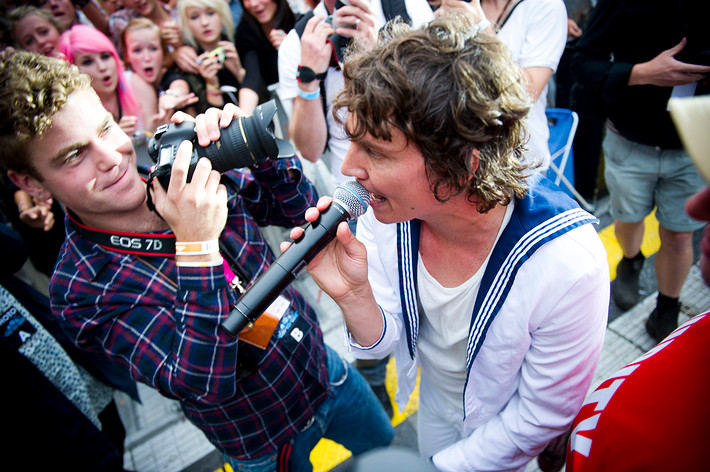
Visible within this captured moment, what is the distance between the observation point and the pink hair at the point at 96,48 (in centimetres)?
342

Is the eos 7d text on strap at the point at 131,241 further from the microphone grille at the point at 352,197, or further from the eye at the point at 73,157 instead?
the microphone grille at the point at 352,197

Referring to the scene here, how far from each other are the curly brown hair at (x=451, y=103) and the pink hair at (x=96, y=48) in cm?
298

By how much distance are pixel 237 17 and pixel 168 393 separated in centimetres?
410

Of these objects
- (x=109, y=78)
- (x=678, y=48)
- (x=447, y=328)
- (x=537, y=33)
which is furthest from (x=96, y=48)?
(x=678, y=48)

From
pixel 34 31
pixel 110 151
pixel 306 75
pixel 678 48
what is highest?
pixel 34 31

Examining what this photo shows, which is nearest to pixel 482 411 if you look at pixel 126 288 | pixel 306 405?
pixel 306 405

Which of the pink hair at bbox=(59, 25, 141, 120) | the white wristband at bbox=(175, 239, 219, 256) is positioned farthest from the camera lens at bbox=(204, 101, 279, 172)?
the pink hair at bbox=(59, 25, 141, 120)

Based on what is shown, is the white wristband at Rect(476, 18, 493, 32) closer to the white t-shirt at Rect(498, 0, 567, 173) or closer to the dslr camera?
the white t-shirt at Rect(498, 0, 567, 173)

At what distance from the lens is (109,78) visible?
345 cm

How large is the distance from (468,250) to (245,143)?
0.90 metres

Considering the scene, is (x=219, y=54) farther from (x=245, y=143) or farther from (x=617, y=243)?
(x=617, y=243)

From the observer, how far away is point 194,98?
337 cm

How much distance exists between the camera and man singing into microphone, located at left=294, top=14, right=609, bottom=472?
3.98 feet

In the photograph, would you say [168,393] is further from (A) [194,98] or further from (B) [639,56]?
(B) [639,56]
